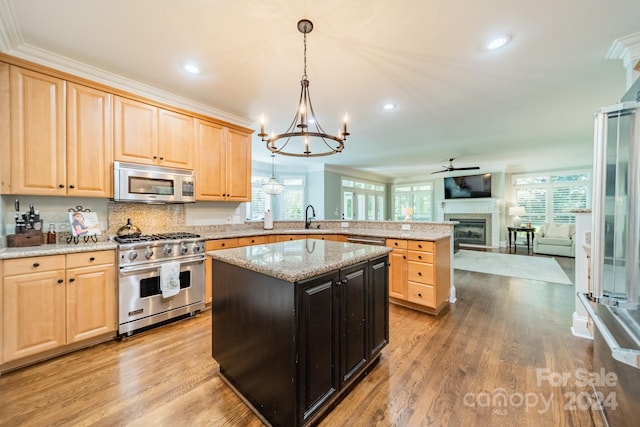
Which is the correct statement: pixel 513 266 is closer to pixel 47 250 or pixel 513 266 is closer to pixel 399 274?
pixel 399 274

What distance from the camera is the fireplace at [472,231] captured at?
8594 millimetres

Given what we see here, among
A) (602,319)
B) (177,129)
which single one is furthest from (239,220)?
(602,319)

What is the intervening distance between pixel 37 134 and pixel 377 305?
336 cm

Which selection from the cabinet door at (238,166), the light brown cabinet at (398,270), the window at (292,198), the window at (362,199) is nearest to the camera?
the light brown cabinet at (398,270)

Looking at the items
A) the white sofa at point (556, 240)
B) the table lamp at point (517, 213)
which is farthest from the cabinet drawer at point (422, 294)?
the table lamp at point (517, 213)

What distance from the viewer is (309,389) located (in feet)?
4.77

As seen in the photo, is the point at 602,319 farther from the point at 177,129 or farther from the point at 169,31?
the point at 177,129

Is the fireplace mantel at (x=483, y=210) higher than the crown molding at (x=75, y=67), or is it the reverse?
the crown molding at (x=75, y=67)

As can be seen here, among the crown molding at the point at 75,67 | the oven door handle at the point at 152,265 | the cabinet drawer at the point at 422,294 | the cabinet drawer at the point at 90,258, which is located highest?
the crown molding at the point at 75,67

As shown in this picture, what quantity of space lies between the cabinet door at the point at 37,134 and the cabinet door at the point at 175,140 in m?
0.84

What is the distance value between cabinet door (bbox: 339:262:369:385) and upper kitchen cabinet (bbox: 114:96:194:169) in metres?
2.65

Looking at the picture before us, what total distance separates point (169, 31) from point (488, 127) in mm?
4721

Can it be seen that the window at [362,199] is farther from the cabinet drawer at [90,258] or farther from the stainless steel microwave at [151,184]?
the cabinet drawer at [90,258]

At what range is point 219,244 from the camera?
328cm
